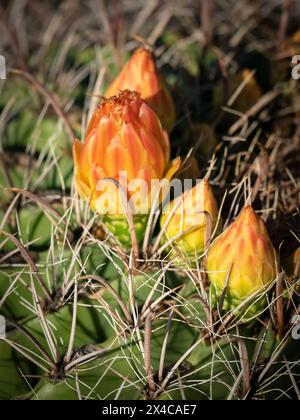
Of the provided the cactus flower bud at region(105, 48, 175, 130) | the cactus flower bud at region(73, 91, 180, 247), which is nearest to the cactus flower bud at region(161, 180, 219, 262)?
the cactus flower bud at region(73, 91, 180, 247)

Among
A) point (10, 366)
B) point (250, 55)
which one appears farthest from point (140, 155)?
point (250, 55)

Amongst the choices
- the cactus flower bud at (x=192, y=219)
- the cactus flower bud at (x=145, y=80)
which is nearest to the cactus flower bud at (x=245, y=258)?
the cactus flower bud at (x=192, y=219)

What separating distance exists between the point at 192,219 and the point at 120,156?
0.13 meters

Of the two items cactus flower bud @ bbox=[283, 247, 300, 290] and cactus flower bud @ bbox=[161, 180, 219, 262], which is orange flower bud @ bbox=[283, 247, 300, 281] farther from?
cactus flower bud @ bbox=[161, 180, 219, 262]

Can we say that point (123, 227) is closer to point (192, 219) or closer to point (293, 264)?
point (192, 219)

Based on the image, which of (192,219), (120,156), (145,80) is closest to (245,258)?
(192,219)

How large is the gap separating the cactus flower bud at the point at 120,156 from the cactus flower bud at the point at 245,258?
0.13 m

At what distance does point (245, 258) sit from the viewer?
80 centimetres

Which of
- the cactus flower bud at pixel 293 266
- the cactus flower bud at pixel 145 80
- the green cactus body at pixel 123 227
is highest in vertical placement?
the cactus flower bud at pixel 145 80

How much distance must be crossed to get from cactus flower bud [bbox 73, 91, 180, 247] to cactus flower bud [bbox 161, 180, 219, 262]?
0.04m

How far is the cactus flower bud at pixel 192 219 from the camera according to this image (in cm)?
86

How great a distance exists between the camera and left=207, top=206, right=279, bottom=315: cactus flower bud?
0.80 m

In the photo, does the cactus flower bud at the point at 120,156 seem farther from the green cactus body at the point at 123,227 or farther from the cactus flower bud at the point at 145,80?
the cactus flower bud at the point at 145,80

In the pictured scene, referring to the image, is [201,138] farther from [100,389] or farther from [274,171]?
[100,389]
